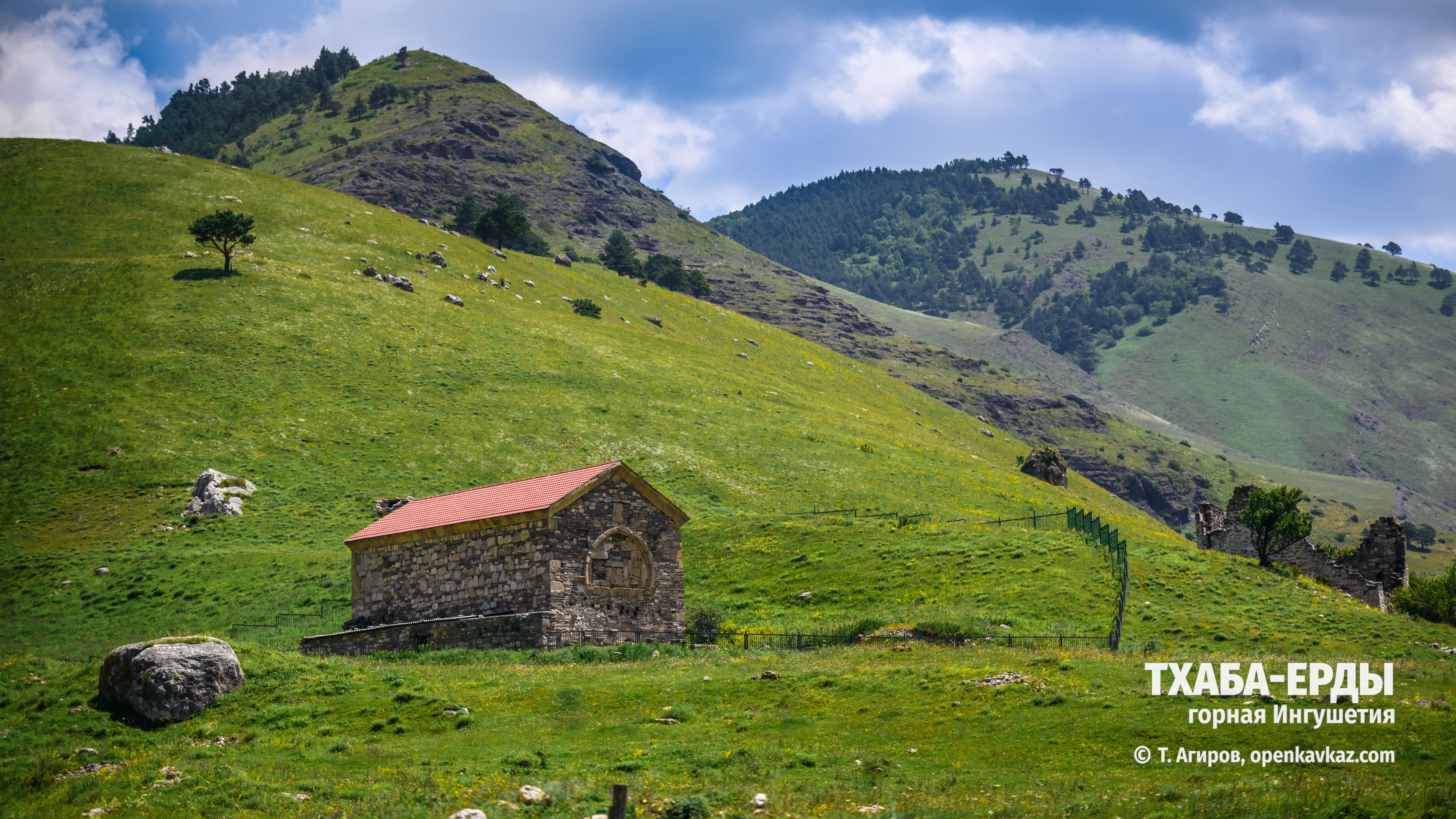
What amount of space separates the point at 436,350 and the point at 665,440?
21669 mm

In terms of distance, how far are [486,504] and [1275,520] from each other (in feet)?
138

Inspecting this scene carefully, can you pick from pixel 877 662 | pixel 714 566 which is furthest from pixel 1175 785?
pixel 714 566

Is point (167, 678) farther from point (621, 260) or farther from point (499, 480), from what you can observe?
point (621, 260)

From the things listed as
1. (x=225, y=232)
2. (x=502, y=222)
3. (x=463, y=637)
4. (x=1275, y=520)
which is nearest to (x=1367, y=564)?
(x=1275, y=520)

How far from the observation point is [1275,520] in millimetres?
54906

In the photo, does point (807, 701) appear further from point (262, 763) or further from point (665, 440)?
point (665, 440)

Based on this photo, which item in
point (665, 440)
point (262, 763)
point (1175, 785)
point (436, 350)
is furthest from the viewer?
point (436, 350)

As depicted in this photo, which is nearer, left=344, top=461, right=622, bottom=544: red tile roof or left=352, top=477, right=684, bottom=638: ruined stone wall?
left=352, top=477, right=684, bottom=638: ruined stone wall

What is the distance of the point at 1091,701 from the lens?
2272cm

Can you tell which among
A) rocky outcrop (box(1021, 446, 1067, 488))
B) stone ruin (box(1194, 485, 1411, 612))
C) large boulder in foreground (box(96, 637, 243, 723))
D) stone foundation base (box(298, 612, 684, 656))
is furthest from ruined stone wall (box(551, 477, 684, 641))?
rocky outcrop (box(1021, 446, 1067, 488))

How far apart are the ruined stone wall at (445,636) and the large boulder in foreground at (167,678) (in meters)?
7.85

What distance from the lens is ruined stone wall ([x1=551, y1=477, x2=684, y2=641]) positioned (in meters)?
33.6

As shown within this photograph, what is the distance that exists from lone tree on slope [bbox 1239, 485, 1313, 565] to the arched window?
3562cm

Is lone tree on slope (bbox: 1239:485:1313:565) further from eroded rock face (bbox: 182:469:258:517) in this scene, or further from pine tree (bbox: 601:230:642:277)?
pine tree (bbox: 601:230:642:277)
